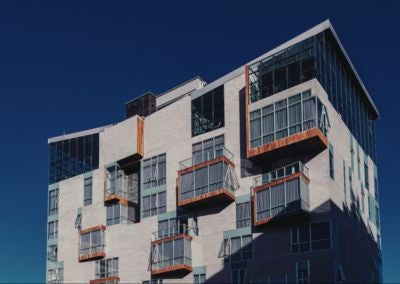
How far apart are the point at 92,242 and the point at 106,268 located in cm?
297

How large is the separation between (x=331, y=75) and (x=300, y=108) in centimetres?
651

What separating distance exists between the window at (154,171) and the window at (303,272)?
1649cm

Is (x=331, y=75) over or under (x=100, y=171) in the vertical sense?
over

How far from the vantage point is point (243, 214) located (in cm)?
5806

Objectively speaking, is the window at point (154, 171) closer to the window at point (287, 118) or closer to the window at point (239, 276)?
the window at point (287, 118)

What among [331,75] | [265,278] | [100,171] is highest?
[331,75]

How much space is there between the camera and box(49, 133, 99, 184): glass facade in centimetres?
7206

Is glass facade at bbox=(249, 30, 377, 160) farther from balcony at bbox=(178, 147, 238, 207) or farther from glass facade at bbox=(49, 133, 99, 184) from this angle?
glass facade at bbox=(49, 133, 99, 184)

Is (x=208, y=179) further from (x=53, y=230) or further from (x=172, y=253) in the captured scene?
(x=53, y=230)

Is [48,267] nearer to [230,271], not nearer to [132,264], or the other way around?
[132,264]

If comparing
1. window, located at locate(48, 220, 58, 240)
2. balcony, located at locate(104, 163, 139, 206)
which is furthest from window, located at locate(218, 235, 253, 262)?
window, located at locate(48, 220, 58, 240)

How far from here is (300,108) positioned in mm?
55344

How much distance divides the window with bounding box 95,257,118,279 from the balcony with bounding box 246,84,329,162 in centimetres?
1739

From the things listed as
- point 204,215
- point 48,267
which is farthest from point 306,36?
point 48,267
